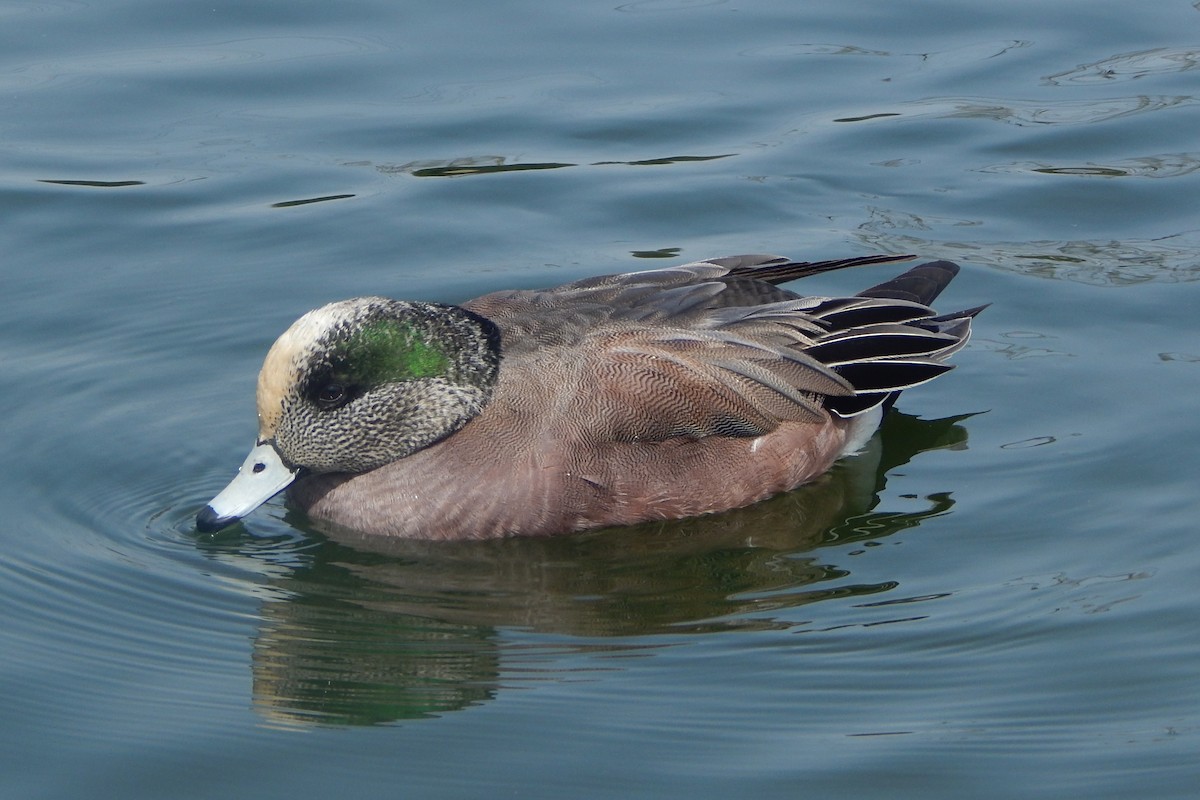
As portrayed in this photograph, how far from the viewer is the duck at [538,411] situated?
6430 millimetres

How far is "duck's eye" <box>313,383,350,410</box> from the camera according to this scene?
21.3 feet

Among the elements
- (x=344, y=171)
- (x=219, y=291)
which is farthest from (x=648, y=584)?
(x=344, y=171)

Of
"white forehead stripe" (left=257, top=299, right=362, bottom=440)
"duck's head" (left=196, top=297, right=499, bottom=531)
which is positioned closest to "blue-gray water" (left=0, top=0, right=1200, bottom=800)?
"duck's head" (left=196, top=297, right=499, bottom=531)

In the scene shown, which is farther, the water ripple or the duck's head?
the water ripple

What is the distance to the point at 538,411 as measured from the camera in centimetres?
650

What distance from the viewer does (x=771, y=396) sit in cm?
686

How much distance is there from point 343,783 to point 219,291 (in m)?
4.01

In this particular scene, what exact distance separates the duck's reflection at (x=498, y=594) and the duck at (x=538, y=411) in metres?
0.12

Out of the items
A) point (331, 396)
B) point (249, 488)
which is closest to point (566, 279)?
point (331, 396)

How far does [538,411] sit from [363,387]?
665 mm

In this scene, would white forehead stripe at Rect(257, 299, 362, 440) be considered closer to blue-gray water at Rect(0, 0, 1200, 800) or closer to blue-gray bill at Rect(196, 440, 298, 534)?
blue-gray bill at Rect(196, 440, 298, 534)

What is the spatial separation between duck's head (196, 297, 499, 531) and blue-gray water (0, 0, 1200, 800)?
33 cm

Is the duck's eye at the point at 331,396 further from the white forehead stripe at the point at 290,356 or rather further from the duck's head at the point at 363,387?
the white forehead stripe at the point at 290,356

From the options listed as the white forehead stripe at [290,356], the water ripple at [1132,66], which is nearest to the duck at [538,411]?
the white forehead stripe at [290,356]
